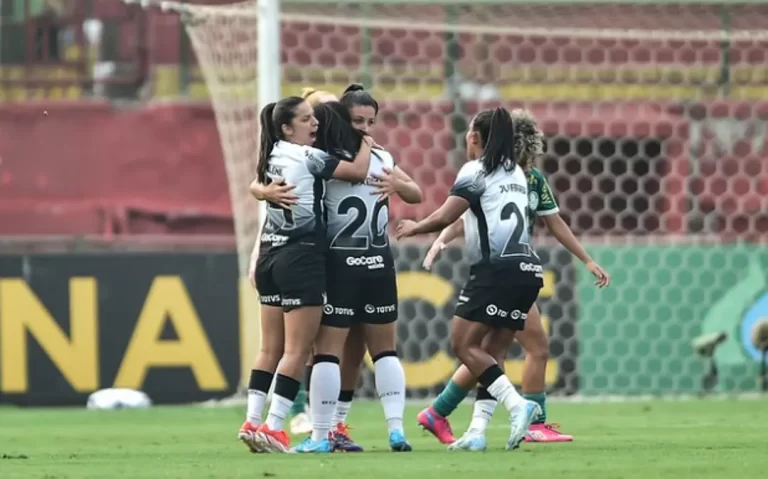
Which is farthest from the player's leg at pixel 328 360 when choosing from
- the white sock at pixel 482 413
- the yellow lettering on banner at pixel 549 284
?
the yellow lettering on banner at pixel 549 284

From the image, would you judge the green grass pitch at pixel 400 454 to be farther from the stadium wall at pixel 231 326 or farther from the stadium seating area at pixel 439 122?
the stadium seating area at pixel 439 122

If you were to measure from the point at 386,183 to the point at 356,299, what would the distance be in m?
0.47

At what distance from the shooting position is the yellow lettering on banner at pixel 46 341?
10.7 meters

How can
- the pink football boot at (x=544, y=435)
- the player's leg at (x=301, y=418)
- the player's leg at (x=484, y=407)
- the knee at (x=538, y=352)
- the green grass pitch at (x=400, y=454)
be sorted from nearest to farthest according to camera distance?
the green grass pitch at (x=400, y=454) < the player's leg at (x=484, y=407) < the pink football boot at (x=544, y=435) < the knee at (x=538, y=352) < the player's leg at (x=301, y=418)

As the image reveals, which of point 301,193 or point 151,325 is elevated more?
point 301,193

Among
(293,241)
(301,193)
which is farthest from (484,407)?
(301,193)

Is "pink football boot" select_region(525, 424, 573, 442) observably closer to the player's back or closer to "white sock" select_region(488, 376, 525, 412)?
"white sock" select_region(488, 376, 525, 412)

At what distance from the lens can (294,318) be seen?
6.36 m

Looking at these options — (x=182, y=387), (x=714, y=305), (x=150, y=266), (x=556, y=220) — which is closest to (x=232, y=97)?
(x=150, y=266)

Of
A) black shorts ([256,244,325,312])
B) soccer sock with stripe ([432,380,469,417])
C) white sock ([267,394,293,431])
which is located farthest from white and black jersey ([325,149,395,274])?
soccer sock with stripe ([432,380,469,417])

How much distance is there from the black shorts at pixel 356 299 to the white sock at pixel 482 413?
1.83ft

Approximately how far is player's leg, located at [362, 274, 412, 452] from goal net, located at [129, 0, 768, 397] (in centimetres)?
403

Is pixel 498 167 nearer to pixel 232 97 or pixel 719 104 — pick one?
pixel 232 97

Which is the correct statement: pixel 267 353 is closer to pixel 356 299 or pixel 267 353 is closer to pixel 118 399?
pixel 356 299
